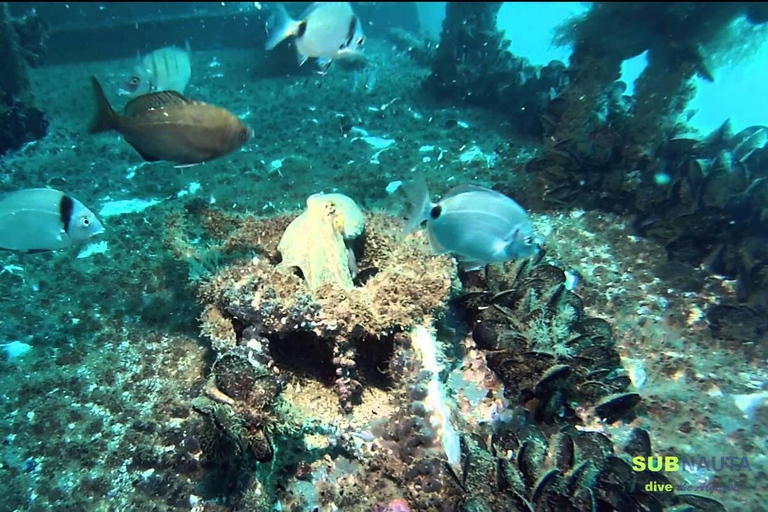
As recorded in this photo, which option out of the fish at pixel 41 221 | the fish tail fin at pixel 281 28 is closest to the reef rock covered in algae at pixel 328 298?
the fish at pixel 41 221

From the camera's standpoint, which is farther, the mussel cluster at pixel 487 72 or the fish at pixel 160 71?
the mussel cluster at pixel 487 72

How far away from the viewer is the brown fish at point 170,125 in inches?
126

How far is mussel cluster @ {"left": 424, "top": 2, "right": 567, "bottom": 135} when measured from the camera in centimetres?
1167

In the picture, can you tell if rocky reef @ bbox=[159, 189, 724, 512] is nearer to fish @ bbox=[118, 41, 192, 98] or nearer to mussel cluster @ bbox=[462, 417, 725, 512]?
mussel cluster @ bbox=[462, 417, 725, 512]

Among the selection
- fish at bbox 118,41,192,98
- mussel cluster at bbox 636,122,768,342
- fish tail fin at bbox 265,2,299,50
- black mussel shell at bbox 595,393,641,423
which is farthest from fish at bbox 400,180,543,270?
fish at bbox 118,41,192,98

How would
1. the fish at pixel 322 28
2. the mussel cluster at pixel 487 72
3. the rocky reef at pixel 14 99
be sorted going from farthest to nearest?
the mussel cluster at pixel 487 72
the rocky reef at pixel 14 99
the fish at pixel 322 28

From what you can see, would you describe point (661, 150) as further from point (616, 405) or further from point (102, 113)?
point (102, 113)

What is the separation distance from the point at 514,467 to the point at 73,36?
2005cm

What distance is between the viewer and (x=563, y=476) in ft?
10.1

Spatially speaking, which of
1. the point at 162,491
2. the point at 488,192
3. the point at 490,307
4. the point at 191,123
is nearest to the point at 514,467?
the point at 490,307

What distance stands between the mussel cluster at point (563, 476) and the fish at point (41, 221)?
3579 mm

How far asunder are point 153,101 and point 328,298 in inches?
78.1

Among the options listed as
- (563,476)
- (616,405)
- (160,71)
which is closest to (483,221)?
(563,476)

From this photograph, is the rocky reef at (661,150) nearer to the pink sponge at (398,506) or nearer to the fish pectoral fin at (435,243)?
the fish pectoral fin at (435,243)
